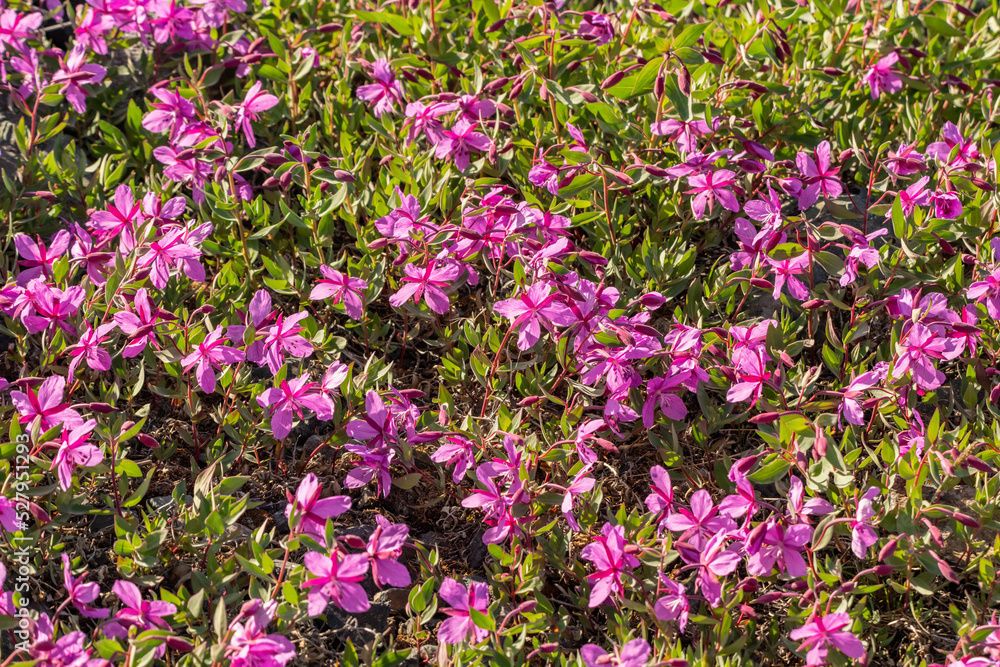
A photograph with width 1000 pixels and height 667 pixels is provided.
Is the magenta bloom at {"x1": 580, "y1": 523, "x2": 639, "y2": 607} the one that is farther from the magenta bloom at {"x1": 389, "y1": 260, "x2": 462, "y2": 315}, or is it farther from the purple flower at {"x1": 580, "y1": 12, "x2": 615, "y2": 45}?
the purple flower at {"x1": 580, "y1": 12, "x2": 615, "y2": 45}

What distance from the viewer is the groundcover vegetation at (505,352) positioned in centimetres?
212

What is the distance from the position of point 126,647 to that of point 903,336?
86.0 inches

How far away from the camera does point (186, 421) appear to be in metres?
2.70

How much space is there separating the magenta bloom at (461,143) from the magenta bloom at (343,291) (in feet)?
1.67

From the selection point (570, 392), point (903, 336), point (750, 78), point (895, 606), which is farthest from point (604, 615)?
point (750, 78)

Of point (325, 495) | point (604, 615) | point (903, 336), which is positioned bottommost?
point (604, 615)

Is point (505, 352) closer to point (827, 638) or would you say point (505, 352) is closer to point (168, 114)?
point (827, 638)

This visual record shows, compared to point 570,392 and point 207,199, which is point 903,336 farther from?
point 207,199

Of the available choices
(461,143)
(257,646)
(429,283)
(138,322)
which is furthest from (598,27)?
(257,646)

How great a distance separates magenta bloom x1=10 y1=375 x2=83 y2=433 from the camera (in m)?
2.15

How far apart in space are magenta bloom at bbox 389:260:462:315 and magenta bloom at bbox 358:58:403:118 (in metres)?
0.80

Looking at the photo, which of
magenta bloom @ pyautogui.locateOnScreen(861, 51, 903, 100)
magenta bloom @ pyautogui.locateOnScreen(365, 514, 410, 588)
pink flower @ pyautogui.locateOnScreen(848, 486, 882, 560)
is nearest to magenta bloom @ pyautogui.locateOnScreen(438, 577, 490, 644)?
magenta bloom @ pyautogui.locateOnScreen(365, 514, 410, 588)

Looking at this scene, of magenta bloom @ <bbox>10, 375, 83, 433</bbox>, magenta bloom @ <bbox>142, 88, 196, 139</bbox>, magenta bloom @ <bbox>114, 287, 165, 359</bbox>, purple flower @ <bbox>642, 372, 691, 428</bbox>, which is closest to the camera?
magenta bloom @ <bbox>10, 375, 83, 433</bbox>

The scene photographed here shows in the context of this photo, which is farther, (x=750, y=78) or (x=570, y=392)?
(x=750, y=78)
